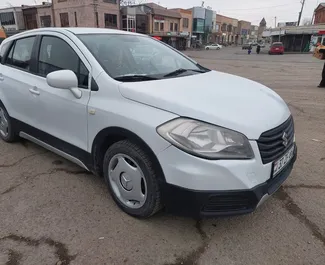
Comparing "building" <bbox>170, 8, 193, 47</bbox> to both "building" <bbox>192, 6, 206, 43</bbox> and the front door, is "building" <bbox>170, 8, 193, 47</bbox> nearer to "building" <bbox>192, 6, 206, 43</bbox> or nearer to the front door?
"building" <bbox>192, 6, 206, 43</bbox>

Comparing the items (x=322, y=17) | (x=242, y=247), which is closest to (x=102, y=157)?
(x=242, y=247)

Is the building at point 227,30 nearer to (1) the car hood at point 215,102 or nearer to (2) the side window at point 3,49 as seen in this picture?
(2) the side window at point 3,49

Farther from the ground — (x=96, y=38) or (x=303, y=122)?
(x=96, y=38)

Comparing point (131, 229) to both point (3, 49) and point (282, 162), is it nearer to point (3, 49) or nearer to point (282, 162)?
point (282, 162)

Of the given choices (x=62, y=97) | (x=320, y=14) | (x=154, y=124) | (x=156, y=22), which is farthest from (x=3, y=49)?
(x=320, y=14)

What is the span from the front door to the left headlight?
1079 mm

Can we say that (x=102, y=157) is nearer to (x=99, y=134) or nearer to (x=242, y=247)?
(x=99, y=134)

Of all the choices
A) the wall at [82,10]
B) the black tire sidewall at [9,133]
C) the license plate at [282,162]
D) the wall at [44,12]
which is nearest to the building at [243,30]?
the wall at [82,10]

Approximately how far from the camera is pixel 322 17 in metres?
62.1

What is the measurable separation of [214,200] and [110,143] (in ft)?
3.63

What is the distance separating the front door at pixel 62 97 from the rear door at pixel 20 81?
0.18 m

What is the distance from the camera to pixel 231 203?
205 centimetres

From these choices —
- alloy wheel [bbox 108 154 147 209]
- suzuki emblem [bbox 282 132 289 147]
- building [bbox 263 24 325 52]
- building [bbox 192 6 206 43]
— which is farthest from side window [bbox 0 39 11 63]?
building [bbox 192 6 206 43]

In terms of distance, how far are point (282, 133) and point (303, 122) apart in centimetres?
363
